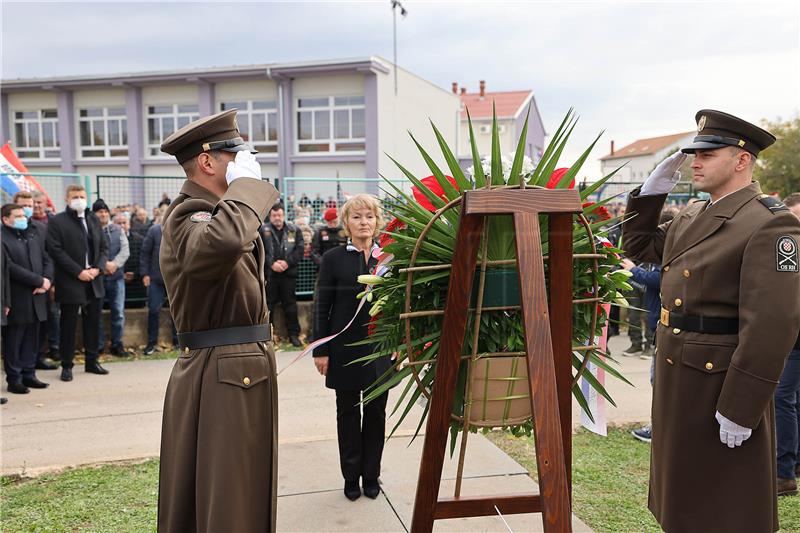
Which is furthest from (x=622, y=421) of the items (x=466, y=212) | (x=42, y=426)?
(x=42, y=426)

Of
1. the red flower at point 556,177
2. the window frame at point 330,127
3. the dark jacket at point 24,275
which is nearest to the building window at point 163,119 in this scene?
the window frame at point 330,127

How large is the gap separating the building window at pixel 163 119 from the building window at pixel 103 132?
3.46ft

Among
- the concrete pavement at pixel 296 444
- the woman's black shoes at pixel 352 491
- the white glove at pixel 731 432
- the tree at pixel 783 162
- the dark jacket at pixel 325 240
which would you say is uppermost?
the tree at pixel 783 162

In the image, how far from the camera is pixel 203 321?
2566 millimetres

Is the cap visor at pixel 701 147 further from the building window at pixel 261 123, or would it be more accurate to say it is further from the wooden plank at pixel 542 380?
the building window at pixel 261 123

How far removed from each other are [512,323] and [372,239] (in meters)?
2.07

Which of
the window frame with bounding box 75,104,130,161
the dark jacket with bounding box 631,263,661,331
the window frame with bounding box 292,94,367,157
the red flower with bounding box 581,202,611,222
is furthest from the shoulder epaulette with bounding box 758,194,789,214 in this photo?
the window frame with bounding box 75,104,130,161

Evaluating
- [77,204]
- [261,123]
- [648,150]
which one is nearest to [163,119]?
[261,123]

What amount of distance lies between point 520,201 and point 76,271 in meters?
6.43

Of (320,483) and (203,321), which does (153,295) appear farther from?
(203,321)

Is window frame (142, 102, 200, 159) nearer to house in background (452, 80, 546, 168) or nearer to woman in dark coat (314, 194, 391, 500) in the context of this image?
house in background (452, 80, 546, 168)

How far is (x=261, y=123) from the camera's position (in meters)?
25.7

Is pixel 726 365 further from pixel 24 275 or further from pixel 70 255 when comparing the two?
pixel 70 255

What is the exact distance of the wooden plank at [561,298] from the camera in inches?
82.0
